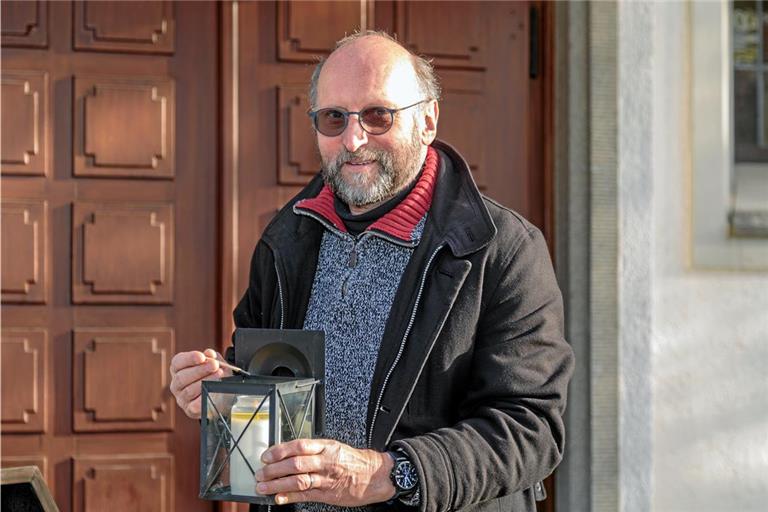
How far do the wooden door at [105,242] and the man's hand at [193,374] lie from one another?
186cm

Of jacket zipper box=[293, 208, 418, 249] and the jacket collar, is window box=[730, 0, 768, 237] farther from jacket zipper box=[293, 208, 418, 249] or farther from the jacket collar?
jacket zipper box=[293, 208, 418, 249]

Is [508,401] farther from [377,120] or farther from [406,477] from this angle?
[377,120]

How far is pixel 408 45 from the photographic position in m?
4.32

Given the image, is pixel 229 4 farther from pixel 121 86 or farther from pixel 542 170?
pixel 542 170

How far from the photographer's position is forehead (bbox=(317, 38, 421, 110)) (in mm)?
2398

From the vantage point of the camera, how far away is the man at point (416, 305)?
2238 mm

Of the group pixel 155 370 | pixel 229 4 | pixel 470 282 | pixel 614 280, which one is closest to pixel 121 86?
pixel 229 4

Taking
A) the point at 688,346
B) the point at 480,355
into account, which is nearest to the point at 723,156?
the point at 688,346

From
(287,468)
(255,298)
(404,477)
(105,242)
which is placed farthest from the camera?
(105,242)

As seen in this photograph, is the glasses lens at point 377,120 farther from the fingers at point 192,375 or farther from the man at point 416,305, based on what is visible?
the fingers at point 192,375

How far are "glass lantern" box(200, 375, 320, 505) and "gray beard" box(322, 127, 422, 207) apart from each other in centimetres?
51

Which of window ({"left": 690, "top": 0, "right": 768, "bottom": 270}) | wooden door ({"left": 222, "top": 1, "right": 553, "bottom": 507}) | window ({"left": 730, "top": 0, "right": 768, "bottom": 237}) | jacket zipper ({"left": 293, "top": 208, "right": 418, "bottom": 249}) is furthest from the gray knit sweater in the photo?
window ({"left": 730, "top": 0, "right": 768, "bottom": 237})

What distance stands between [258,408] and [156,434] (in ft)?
7.31

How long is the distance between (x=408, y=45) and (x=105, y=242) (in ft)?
4.12
